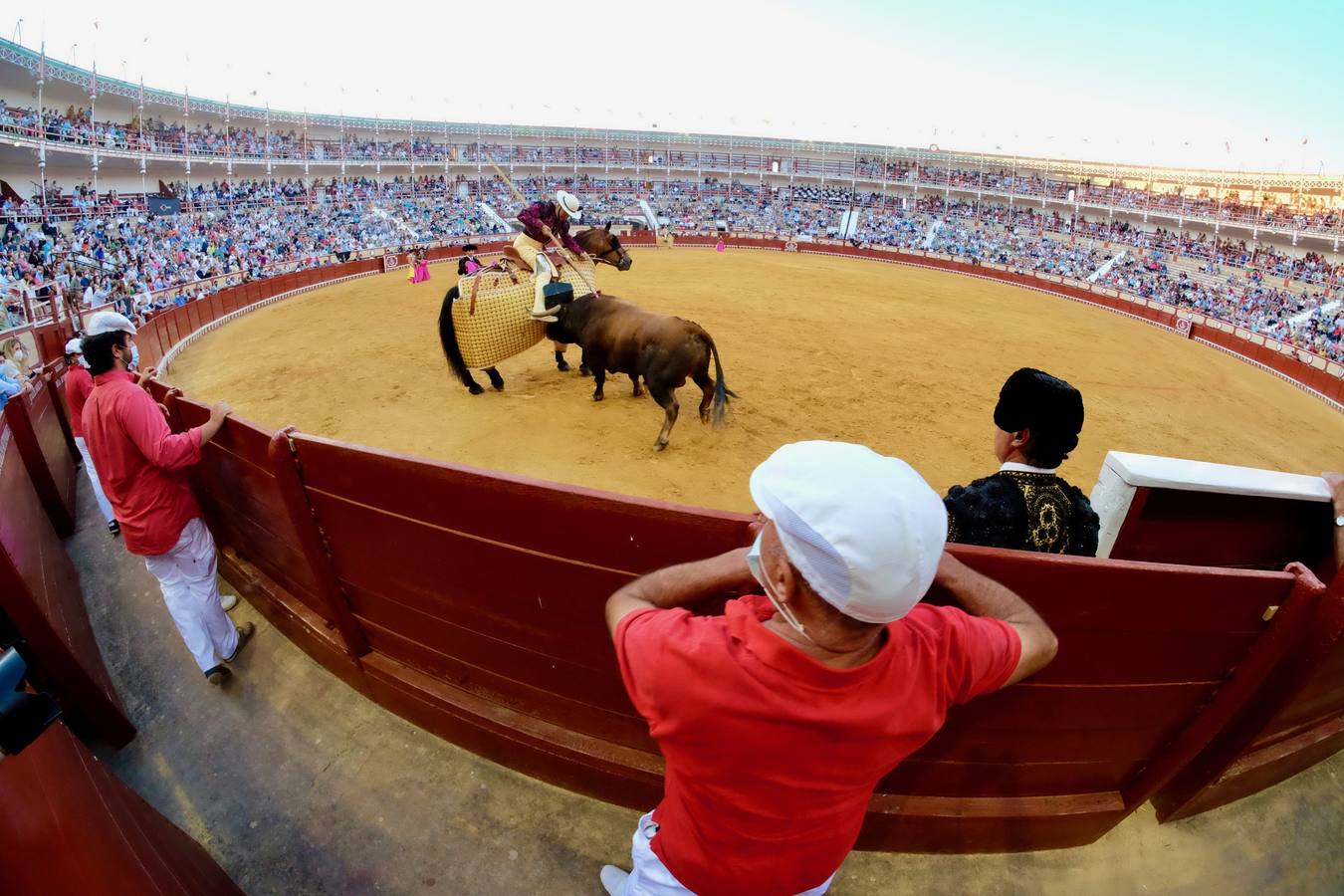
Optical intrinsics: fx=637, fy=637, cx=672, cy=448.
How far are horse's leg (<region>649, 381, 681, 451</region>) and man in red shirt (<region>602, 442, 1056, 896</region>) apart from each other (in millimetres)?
5309

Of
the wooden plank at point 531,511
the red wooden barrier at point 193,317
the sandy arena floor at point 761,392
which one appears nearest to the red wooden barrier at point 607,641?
the wooden plank at point 531,511

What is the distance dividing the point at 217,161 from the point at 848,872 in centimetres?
3646

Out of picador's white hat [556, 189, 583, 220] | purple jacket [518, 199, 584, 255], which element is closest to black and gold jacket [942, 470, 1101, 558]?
picador's white hat [556, 189, 583, 220]

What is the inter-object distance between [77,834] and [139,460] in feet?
6.33

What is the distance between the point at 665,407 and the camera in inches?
262

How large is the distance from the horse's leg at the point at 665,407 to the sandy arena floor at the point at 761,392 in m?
0.17

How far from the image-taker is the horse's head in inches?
316

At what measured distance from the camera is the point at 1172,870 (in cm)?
232

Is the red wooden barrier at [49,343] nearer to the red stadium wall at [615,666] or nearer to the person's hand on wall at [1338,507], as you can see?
Result: the red stadium wall at [615,666]

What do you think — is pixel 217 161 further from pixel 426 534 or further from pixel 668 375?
pixel 426 534

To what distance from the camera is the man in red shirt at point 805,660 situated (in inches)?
32.4

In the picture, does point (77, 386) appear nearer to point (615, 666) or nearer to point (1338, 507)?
point (615, 666)

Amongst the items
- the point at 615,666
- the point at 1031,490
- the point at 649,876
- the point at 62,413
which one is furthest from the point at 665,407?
the point at 62,413

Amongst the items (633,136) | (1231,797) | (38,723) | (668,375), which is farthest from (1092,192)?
(38,723)
